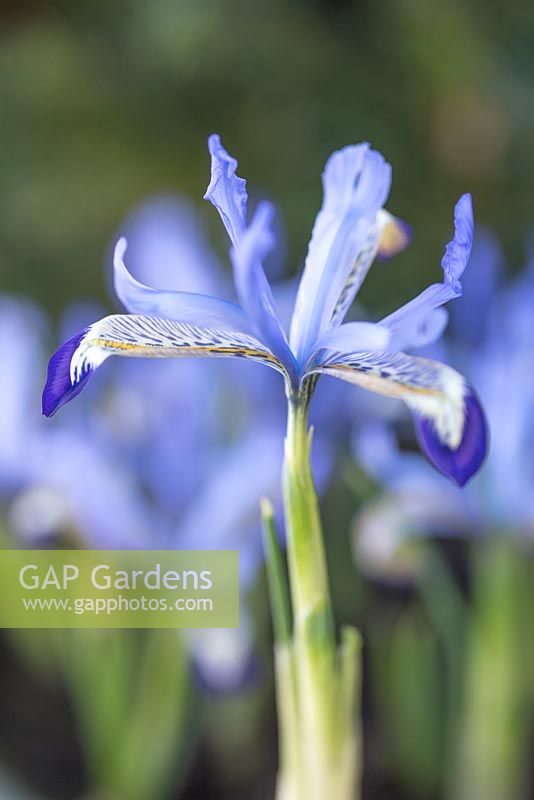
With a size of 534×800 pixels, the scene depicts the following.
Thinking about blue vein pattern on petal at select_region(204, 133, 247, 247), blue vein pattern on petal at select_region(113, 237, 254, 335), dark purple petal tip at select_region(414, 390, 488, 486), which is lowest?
dark purple petal tip at select_region(414, 390, 488, 486)

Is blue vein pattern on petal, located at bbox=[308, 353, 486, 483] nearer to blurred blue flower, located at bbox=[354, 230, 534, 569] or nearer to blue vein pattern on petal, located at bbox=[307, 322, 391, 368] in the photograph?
blue vein pattern on petal, located at bbox=[307, 322, 391, 368]

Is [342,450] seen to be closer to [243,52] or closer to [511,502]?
[511,502]

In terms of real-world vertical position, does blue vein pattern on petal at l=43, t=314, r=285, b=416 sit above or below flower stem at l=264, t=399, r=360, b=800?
above

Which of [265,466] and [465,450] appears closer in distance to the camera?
[465,450]

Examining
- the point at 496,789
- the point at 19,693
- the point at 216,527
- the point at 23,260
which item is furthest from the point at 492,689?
the point at 23,260

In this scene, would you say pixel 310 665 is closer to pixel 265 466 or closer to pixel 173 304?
pixel 173 304

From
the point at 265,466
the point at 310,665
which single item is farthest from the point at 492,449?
the point at 310,665

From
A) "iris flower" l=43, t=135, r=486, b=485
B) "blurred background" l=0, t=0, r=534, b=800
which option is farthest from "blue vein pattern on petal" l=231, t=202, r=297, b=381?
"blurred background" l=0, t=0, r=534, b=800

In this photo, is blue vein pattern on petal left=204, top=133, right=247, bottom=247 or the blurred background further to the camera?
the blurred background
